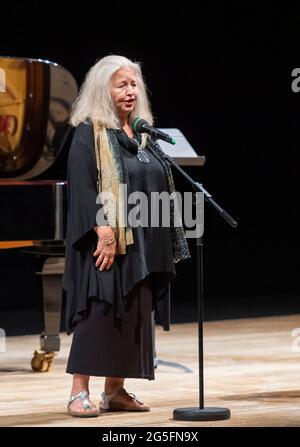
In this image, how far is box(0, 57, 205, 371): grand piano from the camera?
5066 mm

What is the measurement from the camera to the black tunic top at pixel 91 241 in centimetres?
402

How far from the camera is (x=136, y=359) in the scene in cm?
409

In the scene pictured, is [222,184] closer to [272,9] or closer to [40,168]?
[272,9]

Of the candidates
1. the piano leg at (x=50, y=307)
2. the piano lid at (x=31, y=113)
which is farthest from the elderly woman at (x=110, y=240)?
the piano leg at (x=50, y=307)

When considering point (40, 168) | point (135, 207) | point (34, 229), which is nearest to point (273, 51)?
point (40, 168)

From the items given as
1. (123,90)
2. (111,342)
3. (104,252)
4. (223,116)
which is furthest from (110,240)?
(223,116)

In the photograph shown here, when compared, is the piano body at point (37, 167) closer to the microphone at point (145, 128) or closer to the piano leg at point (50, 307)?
the piano leg at point (50, 307)

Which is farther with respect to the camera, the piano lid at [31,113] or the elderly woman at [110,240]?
the piano lid at [31,113]

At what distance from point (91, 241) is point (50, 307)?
1545 millimetres

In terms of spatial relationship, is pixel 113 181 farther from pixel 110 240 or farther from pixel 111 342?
pixel 111 342

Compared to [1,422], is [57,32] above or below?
above

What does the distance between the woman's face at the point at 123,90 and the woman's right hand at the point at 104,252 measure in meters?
0.44

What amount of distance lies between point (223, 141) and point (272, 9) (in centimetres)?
101

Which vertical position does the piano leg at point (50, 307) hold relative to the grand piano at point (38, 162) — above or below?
below
